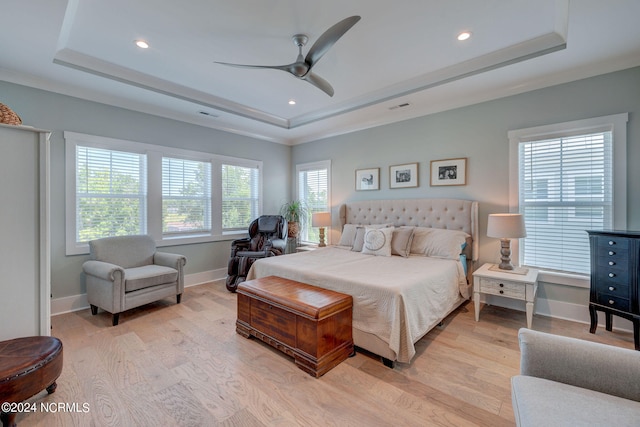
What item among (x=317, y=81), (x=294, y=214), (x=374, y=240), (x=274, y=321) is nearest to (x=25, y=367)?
(x=274, y=321)

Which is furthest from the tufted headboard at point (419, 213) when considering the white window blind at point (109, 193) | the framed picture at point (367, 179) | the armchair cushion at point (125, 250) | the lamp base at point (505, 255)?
the white window blind at point (109, 193)

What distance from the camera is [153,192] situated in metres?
4.14

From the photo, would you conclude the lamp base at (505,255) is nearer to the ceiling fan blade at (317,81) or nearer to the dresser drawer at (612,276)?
the dresser drawer at (612,276)

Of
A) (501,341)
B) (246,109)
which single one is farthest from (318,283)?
(246,109)

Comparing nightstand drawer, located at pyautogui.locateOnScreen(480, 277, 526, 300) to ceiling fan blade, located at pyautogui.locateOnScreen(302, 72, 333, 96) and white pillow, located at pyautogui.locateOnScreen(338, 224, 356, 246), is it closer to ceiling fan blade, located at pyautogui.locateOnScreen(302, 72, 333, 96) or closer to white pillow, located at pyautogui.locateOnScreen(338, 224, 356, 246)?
white pillow, located at pyautogui.locateOnScreen(338, 224, 356, 246)

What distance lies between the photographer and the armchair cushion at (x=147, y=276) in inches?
124

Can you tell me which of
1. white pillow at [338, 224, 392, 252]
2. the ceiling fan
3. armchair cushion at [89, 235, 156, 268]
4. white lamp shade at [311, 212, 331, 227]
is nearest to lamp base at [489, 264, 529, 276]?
white pillow at [338, 224, 392, 252]

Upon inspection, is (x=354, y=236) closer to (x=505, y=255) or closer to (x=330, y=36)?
(x=505, y=255)

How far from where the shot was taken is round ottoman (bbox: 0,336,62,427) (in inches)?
58.9

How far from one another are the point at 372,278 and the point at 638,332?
2299 mm

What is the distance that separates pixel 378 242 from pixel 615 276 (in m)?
2.26

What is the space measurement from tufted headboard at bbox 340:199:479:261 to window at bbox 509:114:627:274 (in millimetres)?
509

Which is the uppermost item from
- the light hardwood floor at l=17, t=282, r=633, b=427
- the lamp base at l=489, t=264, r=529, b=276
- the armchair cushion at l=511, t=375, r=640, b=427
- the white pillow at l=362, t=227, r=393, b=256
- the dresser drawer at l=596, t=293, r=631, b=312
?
the white pillow at l=362, t=227, r=393, b=256

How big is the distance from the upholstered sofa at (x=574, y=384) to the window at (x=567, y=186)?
2.38 meters
